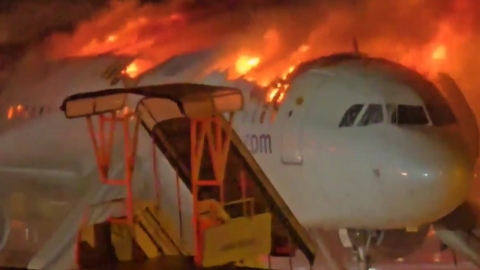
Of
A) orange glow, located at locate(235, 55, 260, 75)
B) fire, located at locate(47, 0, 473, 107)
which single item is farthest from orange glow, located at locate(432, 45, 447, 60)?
orange glow, located at locate(235, 55, 260, 75)

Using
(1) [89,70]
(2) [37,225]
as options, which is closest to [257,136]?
(1) [89,70]

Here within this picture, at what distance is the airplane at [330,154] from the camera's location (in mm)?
1656

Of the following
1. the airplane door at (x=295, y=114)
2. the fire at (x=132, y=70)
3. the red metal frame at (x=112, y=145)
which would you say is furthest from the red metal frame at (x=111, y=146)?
the airplane door at (x=295, y=114)

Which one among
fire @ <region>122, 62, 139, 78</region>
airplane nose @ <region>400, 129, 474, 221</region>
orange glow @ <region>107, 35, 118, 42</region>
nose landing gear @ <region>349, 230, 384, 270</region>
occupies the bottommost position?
Result: nose landing gear @ <region>349, 230, 384, 270</region>

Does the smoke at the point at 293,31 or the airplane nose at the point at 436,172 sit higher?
the smoke at the point at 293,31

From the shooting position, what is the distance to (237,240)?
175 cm

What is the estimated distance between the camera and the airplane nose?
161 centimetres

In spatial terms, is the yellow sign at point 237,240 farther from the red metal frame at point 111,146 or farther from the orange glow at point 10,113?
the orange glow at point 10,113

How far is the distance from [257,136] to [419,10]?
515 mm

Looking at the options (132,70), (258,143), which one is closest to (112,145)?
(132,70)

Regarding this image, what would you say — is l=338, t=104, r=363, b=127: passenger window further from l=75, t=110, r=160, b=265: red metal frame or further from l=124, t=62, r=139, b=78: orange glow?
l=124, t=62, r=139, b=78: orange glow

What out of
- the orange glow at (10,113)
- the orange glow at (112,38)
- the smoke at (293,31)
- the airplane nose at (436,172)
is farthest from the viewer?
the orange glow at (10,113)

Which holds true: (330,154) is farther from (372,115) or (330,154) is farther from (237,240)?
(237,240)

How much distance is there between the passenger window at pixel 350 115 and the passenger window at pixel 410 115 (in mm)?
86
